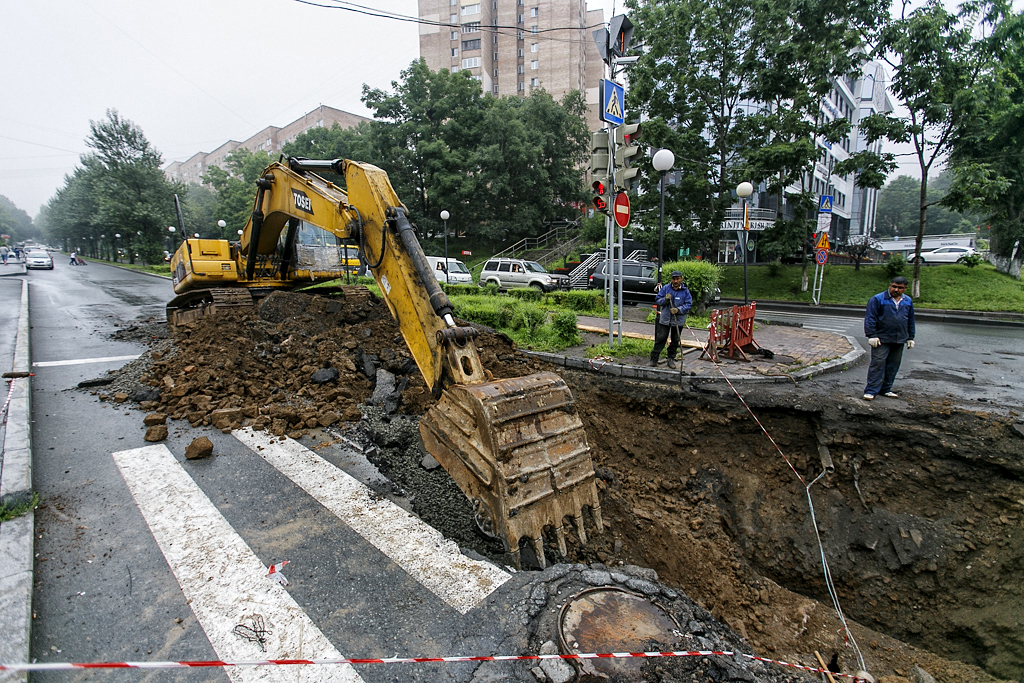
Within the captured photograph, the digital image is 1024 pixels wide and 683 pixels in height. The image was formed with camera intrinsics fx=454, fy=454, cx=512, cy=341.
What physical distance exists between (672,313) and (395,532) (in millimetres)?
5254

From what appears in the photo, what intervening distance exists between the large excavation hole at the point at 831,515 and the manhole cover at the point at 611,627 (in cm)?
39

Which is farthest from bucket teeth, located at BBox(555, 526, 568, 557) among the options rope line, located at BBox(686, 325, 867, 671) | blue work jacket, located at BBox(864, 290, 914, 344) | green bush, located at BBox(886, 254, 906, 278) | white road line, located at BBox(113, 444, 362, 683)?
green bush, located at BBox(886, 254, 906, 278)

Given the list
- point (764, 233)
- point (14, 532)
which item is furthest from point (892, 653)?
point (764, 233)

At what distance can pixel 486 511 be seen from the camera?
301 centimetres

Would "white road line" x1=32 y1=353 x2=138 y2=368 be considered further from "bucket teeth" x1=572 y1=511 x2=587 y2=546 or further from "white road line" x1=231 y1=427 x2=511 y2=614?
"bucket teeth" x1=572 y1=511 x2=587 y2=546

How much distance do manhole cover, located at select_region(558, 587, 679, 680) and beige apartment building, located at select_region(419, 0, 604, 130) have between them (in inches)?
2199

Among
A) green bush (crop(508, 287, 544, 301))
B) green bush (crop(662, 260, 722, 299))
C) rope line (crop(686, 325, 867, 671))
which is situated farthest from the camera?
green bush (crop(508, 287, 544, 301))

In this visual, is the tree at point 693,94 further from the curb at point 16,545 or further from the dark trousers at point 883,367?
the curb at point 16,545

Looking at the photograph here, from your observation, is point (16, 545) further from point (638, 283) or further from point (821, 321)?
point (821, 321)

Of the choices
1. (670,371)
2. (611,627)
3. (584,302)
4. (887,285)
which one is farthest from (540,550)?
(887,285)

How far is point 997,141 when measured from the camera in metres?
16.9

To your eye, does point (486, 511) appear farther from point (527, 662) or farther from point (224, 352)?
point (224, 352)

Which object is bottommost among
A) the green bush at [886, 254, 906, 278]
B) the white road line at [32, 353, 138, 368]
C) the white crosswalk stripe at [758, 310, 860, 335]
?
the white crosswalk stripe at [758, 310, 860, 335]

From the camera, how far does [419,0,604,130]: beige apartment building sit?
50.2 meters
